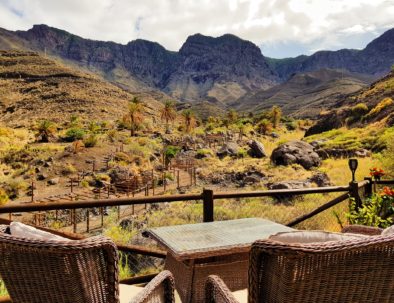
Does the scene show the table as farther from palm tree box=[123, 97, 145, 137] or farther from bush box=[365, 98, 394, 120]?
palm tree box=[123, 97, 145, 137]

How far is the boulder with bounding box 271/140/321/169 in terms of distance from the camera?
2534cm

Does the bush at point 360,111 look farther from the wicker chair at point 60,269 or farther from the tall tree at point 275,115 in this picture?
the wicker chair at point 60,269

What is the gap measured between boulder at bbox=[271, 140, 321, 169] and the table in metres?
22.4

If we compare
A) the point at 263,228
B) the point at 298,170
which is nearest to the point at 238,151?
the point at 298,170

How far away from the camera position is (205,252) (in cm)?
302

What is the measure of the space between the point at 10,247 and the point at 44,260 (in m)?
0.19

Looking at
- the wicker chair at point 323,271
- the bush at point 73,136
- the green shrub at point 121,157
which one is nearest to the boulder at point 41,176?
the green shrub at point 121,157

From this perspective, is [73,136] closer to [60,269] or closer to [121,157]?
[121,157]

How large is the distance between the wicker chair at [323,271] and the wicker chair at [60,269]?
0.71 metres

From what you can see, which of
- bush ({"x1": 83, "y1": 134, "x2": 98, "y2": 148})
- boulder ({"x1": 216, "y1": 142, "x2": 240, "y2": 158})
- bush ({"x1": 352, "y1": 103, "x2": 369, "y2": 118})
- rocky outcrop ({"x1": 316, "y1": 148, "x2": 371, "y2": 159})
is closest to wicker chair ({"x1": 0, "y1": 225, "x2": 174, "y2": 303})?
rocky outcrop ({"x1": 316, "y1": 148, "x2": 371, "y2": 159})

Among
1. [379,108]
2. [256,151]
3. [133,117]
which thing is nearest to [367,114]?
[379,108]

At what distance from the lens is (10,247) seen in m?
1.91

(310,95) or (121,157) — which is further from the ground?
(310,95)

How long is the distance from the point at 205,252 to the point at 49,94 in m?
78.5
